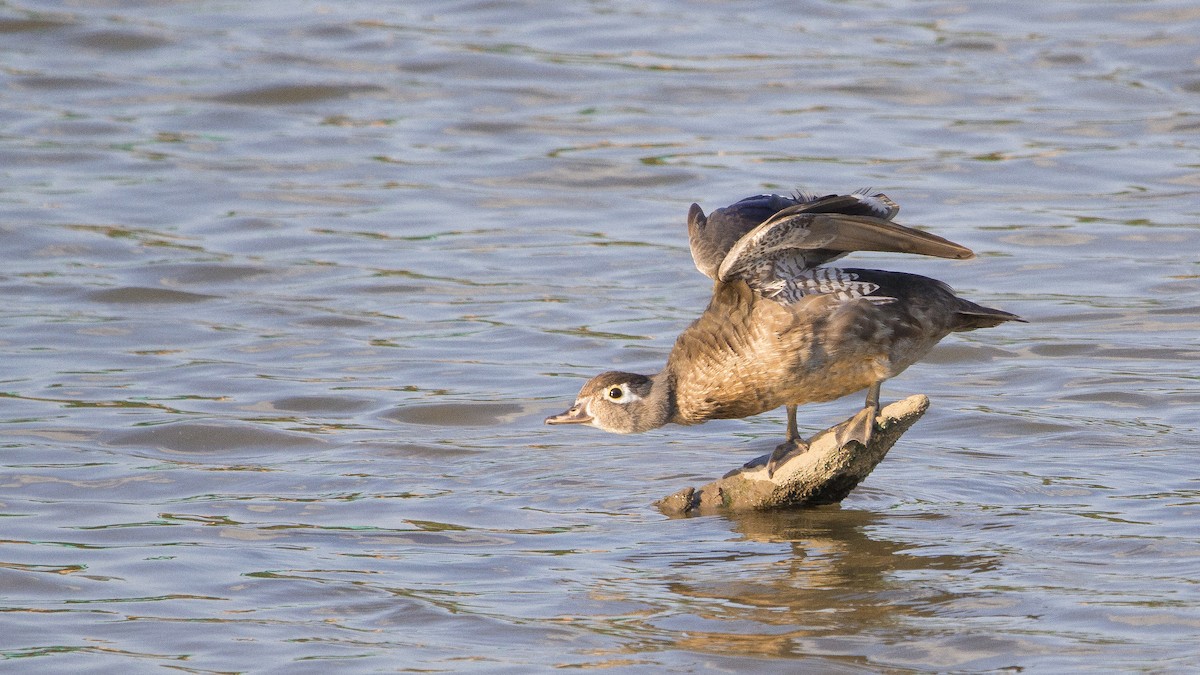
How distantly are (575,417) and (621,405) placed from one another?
27cm

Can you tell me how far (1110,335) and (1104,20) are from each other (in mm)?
7342

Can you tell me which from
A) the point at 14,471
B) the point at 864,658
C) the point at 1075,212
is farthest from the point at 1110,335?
the point at 14,471

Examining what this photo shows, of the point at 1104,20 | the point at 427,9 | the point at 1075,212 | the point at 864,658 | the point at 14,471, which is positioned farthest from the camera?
the point at 427,9

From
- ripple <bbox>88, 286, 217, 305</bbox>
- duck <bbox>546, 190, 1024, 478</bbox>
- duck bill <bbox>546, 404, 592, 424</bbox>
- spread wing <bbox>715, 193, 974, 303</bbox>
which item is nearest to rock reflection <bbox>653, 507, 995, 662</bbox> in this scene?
duck <bbox>546, 190, 1024, 478</bbox>

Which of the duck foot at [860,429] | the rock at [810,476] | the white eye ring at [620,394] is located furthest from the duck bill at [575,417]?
the duck foot at [860,429]

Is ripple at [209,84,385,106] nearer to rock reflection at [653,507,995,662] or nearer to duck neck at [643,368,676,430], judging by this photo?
duck neck at [643,368,676,430]

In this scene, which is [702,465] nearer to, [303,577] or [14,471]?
[303,577]

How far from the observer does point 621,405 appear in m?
8.09

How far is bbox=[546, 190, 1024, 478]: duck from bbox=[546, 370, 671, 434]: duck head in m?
0.18

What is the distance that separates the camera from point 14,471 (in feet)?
28.5

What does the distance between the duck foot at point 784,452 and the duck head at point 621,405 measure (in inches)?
21.1

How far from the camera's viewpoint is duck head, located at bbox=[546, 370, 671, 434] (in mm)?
8008

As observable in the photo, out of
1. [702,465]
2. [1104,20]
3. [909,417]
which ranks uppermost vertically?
[1104,20]

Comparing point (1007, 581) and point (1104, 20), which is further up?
point (1104, 20)
